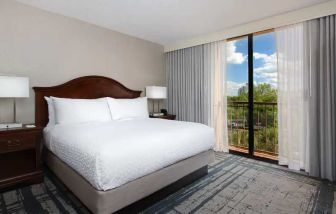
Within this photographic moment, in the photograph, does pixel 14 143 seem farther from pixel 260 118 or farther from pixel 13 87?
pixel 260 118

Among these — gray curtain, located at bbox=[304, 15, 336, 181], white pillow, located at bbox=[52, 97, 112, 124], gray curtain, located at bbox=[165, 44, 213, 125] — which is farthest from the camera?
gray curtain, located at bbox=[165, 44, 213, 125]

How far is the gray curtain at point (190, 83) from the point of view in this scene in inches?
156

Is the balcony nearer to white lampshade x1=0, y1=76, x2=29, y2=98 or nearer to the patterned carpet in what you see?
the patterned carpet

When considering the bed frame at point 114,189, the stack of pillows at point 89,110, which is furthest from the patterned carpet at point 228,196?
the stack of pillows at point 89,110

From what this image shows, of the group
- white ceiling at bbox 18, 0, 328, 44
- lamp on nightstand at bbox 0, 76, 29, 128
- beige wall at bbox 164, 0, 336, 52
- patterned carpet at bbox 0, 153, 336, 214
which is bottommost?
patterned carpet at bbox 0, 153, 336, 214

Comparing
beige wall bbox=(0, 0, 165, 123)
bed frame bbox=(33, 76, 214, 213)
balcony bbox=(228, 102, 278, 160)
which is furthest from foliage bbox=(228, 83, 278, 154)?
beige wall bbox=(0, 0, 165, 123)

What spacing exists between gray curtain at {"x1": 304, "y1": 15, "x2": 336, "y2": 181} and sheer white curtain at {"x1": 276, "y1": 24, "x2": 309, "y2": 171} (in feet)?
0.33

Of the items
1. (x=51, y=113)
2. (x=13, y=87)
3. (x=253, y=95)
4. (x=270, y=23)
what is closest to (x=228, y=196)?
(x=253, y=95)

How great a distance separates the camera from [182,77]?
14.4ft

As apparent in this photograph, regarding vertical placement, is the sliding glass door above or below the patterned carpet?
above

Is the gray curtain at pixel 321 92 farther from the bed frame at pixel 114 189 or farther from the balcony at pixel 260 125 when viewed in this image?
the bed frame at pixel 114 189

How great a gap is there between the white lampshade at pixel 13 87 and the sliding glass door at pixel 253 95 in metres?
3.35

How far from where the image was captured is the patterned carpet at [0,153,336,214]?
6.06 feet

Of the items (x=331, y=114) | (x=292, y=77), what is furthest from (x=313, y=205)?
(x=292, y=77)
